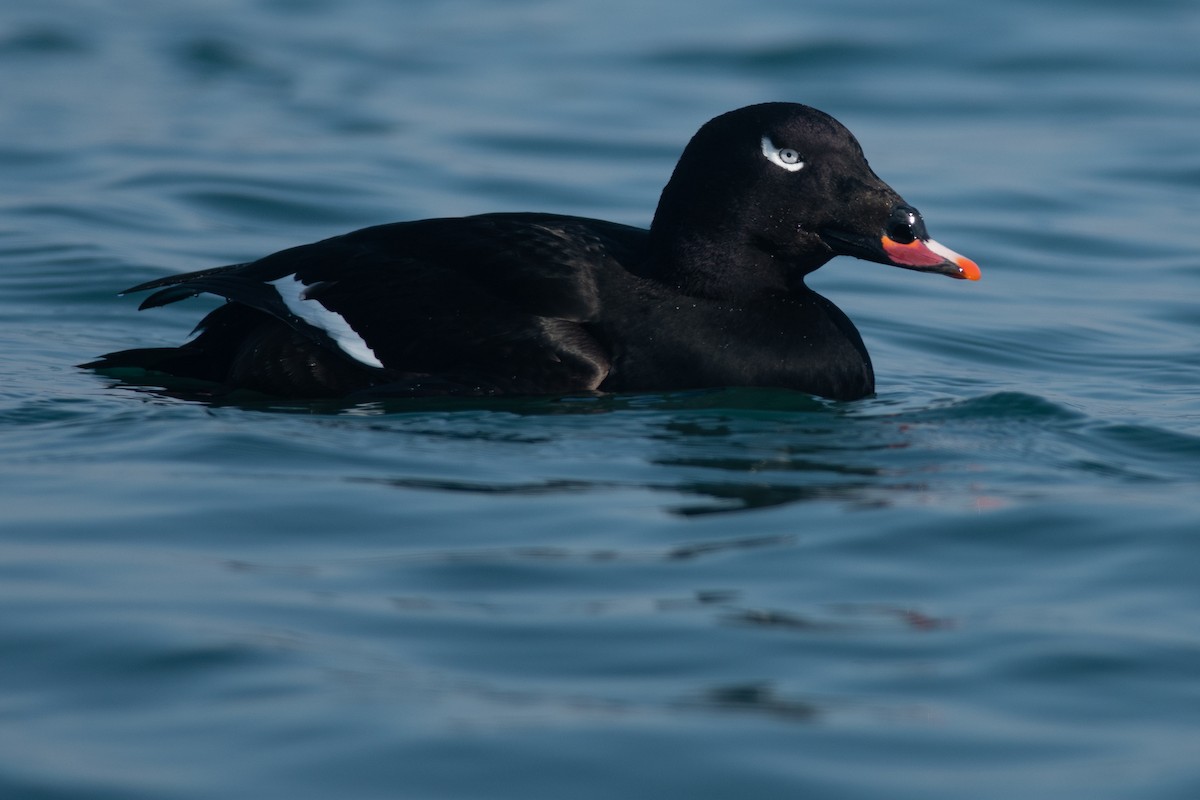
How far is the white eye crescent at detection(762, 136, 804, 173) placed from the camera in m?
5.10

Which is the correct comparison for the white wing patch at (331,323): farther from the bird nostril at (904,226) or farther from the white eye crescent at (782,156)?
the bird nostril at (904,226)

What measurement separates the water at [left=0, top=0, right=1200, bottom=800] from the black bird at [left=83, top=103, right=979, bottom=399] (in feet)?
0.37

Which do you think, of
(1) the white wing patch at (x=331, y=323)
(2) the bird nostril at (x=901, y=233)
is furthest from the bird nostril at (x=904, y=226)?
(1) the white wing patch at (x=331, y=323)

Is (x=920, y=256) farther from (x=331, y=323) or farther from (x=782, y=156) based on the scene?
(x=331, y=323)

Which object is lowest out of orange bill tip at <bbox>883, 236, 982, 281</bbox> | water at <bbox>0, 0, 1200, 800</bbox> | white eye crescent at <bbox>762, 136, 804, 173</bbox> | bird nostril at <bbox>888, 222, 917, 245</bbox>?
water at <bbox>0, 0, 1200, 800</bbox>

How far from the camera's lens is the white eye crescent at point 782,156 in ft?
16.7

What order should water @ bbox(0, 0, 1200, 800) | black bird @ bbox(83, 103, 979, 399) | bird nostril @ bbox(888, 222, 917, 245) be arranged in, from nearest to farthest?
water @ bbox(0, 0, 1200, 800) < black bird @ bbox(83, 103, 979, 399) < bird nostril @ bbox(888, 222, 917, 245)

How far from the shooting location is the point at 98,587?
370 cm

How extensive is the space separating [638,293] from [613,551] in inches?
50.4

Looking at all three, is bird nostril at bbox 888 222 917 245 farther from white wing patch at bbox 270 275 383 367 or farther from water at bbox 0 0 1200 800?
white wing patch at bbox 270 275 383 367

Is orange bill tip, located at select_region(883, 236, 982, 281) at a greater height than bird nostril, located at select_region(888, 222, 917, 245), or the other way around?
bird nostril, located at select_region(888, 222, 917, 245)

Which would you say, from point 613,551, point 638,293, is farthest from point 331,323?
point 613,551

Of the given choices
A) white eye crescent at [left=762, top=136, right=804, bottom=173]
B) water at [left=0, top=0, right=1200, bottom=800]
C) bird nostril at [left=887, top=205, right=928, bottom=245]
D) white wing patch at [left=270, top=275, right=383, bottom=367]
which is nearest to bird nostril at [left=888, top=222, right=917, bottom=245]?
bird nostril at [left=887, top=205, right=928, bottom=245]

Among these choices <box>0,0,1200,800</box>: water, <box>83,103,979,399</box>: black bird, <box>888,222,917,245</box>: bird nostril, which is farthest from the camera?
<box>888,222,917,245</box>: bird nostril
